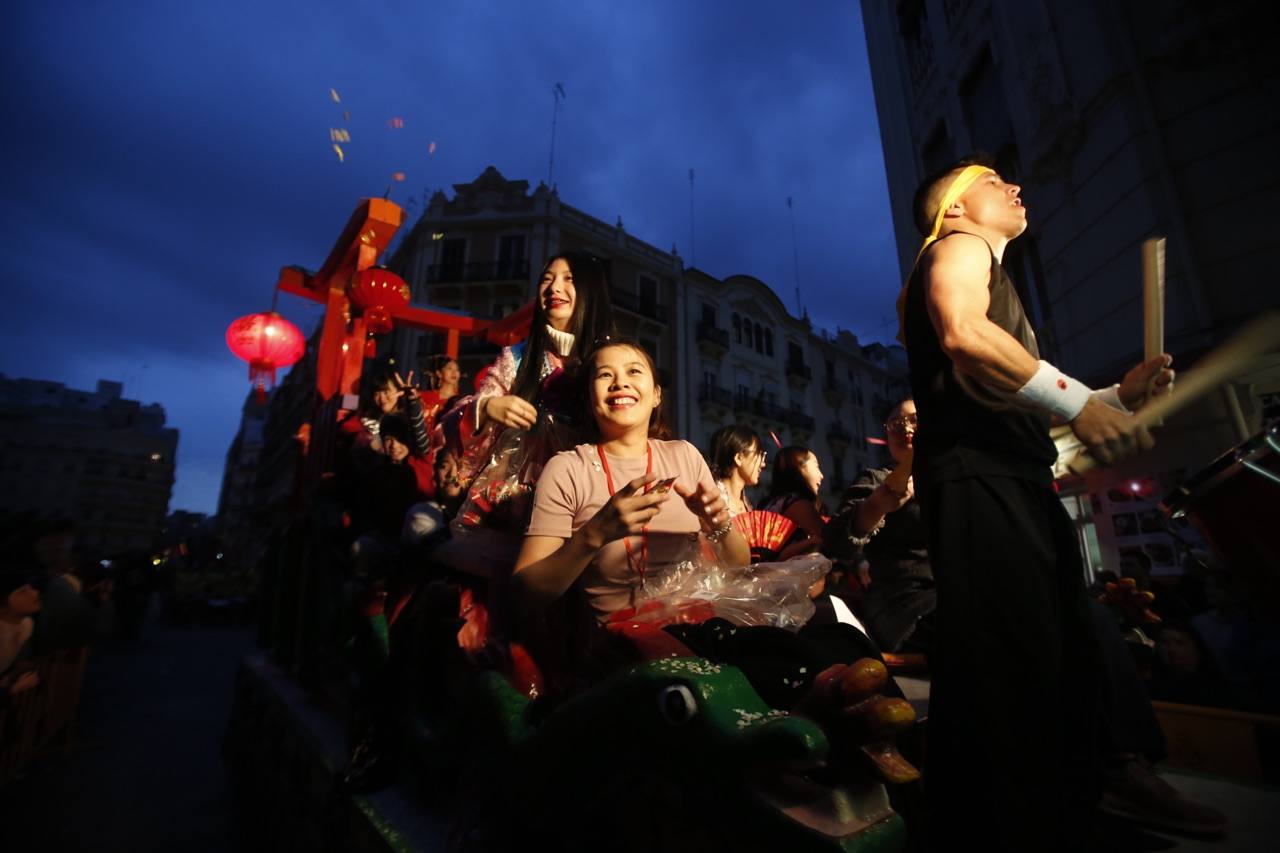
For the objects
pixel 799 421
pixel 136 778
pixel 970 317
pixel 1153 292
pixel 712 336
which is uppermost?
pixel 712 336

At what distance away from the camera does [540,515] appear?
134cm

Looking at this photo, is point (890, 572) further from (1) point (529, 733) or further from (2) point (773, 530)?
(1) point (529, 733)

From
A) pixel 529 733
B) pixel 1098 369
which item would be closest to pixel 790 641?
pixel 529 733

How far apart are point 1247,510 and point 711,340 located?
21548mm

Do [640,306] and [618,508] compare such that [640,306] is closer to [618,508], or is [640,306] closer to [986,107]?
[986,107]

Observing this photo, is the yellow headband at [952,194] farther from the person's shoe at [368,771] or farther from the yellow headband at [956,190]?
the person's shoe at [368,771]

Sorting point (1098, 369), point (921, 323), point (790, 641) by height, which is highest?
point (1098, 369)

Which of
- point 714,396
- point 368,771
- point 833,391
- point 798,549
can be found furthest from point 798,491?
point 833,391

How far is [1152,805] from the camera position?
1404 millimetres

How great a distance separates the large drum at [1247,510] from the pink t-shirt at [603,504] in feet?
5.49

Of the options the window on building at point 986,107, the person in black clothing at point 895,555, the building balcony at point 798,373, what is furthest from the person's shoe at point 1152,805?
the building balcony at point 798,373

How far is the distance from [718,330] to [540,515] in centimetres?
2281

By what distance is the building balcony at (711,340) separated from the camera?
2291 centimetres

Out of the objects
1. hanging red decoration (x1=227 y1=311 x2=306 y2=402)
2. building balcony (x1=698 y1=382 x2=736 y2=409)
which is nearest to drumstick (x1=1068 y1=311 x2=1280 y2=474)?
hanging red decoration (x1=227 y1=311 x2=306 y2=402)
